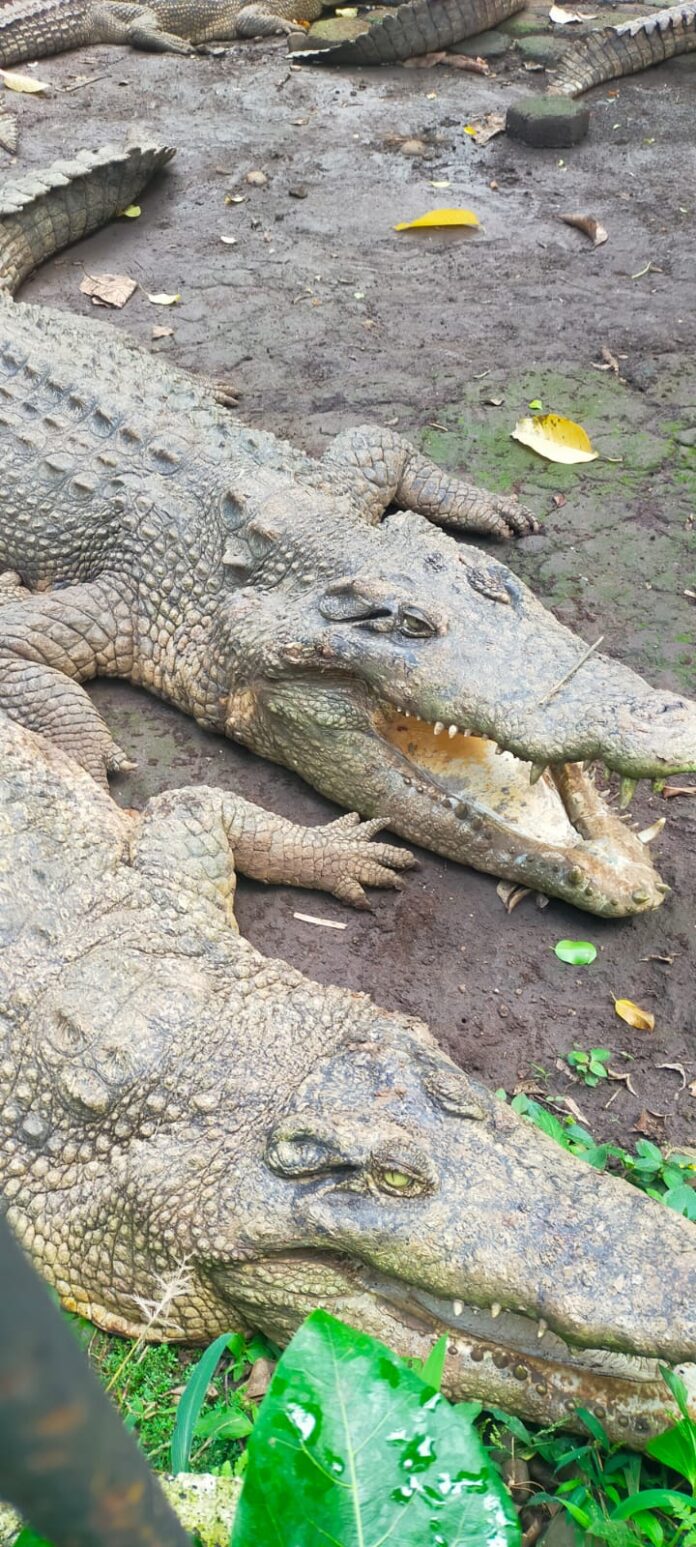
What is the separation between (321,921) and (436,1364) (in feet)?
5.37

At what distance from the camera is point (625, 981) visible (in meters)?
3.49

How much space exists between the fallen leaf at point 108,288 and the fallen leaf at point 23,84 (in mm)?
3106

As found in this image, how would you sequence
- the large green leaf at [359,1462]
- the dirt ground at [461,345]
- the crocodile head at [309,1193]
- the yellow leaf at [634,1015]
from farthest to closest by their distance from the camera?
the dirt ground at [461,345], the yellow leaf at [634,1015], the crocodile head at [309,1193], the large green leaf at [359,1462]

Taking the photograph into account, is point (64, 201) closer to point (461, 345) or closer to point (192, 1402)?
point (461, 345)

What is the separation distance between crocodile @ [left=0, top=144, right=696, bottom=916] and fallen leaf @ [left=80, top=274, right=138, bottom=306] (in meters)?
1.37

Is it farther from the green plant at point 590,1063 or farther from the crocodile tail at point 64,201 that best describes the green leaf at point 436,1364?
the crocodile tail at point 64,201

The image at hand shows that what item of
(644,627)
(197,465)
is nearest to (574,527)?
(644,627)

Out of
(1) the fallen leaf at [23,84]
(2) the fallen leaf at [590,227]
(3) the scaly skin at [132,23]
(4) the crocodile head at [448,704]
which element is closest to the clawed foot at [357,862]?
(4) the crocodile head at [448,704]

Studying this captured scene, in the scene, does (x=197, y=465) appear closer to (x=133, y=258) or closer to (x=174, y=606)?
(x=174, y=606)

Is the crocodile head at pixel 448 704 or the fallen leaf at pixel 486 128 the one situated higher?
the fallen leaf at pixel 486 128

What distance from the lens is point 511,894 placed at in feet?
12.1

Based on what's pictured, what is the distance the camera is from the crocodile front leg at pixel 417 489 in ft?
15.8

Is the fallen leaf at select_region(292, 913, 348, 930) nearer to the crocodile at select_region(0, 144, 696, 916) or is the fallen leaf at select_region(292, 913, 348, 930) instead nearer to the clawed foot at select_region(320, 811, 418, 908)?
the clawed foot at select_region(320, 811, 418, 908)

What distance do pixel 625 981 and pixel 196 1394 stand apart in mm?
1648
